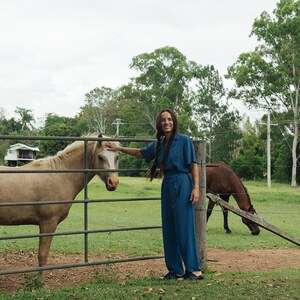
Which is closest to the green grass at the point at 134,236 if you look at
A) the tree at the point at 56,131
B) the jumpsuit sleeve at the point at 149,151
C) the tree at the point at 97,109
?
the jumpsuit sleeve at the point at 149,151

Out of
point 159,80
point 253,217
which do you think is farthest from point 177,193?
→ point 159,80

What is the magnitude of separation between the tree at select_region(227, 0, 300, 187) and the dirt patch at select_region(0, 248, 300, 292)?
1206 inches

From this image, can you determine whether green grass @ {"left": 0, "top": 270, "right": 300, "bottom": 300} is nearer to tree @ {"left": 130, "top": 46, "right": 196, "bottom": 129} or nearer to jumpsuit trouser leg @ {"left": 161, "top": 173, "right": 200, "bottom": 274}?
jumpsuit trouser leg @ {"left": 161, "top": 173, "right": 200, "bottom": 274}

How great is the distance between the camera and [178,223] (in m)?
5.95

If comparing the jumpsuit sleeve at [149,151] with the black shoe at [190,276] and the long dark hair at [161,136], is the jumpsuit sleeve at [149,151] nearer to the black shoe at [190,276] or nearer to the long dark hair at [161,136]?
the long dark hair at [161,136]

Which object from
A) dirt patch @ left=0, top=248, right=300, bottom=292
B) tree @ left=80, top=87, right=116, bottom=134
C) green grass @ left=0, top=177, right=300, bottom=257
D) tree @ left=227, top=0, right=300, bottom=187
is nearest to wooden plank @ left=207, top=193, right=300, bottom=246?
dirt patch @ left=0, top=248, right=300, bottom=292

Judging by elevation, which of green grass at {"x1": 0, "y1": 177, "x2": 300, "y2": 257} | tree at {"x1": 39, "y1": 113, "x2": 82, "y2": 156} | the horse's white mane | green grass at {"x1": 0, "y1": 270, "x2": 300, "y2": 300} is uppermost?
tree at {"x1": 39, "y1": 113, "x2": 82, "y2": 156}

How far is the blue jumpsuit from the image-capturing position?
593cm

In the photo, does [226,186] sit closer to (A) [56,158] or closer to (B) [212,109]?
(A) [56,158]

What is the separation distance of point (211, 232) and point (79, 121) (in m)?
53.8

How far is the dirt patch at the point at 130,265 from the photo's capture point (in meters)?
6.50

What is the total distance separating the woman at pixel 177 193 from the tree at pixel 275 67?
33839 millimetres

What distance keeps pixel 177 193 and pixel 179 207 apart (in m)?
0.16

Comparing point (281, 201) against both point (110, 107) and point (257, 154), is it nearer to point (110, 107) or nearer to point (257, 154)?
point (257, 154)
